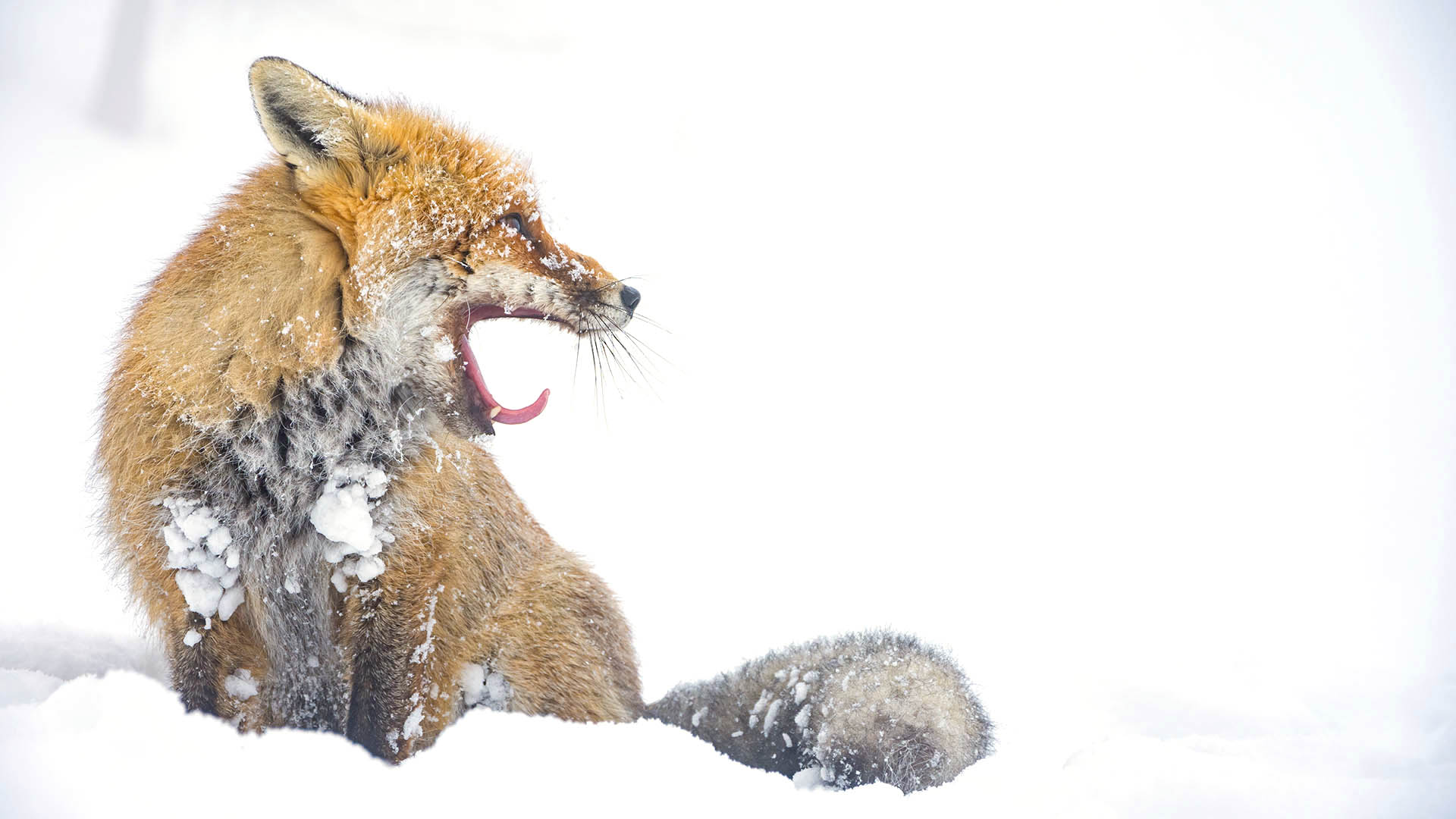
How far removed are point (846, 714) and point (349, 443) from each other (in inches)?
49.3

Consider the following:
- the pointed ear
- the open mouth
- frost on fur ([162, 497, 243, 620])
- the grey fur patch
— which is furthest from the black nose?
frost on fur ([162, 497, 243, 620])

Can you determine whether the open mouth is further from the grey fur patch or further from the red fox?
the grey fur patch

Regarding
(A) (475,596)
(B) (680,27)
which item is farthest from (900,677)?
(B) (680,27)

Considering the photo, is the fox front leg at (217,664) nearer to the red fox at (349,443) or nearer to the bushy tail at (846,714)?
the red fox at (349,443)

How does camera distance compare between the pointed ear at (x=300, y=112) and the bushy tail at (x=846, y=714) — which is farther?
the bushy tail at (x=846, y=714)

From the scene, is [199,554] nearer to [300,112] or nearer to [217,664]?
[217,664]

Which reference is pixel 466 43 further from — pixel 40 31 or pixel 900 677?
pixel 900 677

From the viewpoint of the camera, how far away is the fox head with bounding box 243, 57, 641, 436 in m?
1.70

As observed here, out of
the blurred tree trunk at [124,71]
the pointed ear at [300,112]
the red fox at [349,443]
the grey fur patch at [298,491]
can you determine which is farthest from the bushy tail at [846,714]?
the blurred tree trunk at [124,71]

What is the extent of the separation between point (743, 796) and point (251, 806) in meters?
0.76

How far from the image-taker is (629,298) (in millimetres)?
1889

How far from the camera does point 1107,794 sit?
144cm

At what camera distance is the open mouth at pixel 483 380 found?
6.00ft

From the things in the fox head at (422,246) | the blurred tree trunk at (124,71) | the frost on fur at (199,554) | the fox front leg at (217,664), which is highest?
the blurred tree trunk at (124,71)
